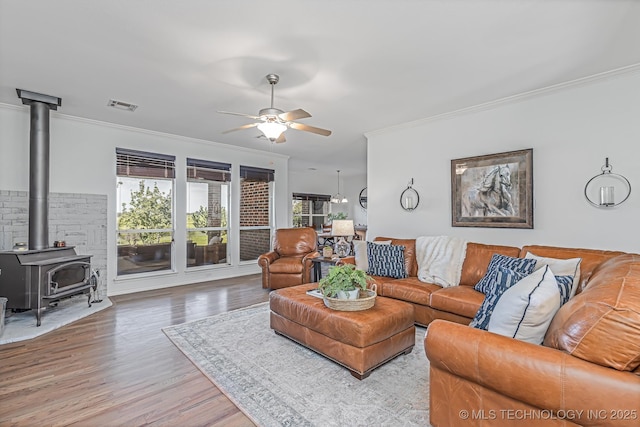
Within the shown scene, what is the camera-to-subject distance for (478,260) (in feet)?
11.4

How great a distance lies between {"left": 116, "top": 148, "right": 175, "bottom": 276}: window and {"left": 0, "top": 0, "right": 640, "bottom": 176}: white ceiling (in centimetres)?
121

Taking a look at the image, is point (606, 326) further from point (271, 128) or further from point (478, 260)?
point (271, 128)

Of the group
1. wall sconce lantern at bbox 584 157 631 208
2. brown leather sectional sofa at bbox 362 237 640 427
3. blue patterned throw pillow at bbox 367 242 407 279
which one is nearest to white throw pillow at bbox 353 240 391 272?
blue patterned throw pillow at bbox 367 242 407 279

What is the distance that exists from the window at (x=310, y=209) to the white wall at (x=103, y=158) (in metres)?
3.23

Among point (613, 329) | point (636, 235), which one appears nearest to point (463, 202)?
point (636, 235)

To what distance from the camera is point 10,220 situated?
404cm

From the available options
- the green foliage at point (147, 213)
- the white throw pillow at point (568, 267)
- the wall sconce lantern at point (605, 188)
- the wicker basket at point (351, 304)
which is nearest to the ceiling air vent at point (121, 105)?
the green foliage at point (147, 213)

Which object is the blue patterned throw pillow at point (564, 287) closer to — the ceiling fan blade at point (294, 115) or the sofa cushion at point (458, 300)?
the sofa cushion at point (458, 300)

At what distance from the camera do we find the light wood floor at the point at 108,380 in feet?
6.34

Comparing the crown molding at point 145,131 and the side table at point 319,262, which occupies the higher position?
the crown molding at point 145,131

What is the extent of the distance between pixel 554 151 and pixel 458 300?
2.05 meters

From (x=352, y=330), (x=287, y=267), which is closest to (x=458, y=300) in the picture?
(x=352, y=330)

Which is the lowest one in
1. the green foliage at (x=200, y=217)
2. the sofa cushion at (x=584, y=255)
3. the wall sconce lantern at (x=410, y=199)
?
the sofa cushion at (x=584, y=255)

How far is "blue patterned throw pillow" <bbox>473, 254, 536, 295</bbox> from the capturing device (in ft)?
9.11
